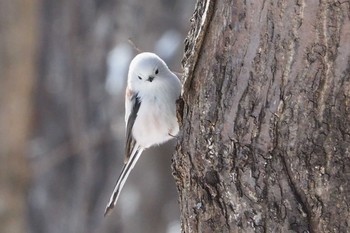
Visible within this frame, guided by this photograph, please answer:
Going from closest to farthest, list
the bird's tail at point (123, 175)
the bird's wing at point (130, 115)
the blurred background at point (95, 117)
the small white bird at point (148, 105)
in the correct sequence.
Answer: the bird's tail at point (123, 175)
the small white bird at point (148, 105)
the bird's wing at point (130, 115)
the blurred background at point (95, 117)

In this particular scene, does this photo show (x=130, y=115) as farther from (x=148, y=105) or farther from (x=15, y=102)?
(x=15, y=102)

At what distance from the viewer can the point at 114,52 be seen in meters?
8.09

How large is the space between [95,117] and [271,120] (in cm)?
591

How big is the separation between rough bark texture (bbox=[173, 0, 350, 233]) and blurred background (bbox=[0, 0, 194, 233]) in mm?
3437

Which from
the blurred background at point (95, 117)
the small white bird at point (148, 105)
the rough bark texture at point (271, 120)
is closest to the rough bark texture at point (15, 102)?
the blurred background at point (95, 117)

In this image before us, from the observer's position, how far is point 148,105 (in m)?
3.43

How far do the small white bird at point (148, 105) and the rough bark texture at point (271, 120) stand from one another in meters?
1.13

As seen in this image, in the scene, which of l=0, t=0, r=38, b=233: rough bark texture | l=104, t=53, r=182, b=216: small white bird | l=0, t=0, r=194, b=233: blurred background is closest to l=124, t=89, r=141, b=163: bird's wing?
l=104, t=53, r=182, b=216: small white bird

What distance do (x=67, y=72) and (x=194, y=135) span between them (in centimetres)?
670

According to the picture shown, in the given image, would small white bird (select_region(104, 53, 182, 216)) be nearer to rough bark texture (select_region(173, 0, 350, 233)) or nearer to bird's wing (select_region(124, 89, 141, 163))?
bird's wing (select_region(124, 89, 141, 163))

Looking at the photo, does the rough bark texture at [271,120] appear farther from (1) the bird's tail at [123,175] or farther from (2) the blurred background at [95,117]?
(2) the blurred background at [95,117]

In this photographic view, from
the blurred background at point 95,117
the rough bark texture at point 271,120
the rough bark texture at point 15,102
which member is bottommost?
the blurred background at point 95,117

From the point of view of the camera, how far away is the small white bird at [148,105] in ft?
10.8

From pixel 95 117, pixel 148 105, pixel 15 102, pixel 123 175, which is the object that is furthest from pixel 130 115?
pixel 95 117
